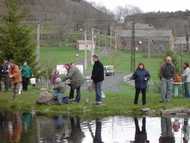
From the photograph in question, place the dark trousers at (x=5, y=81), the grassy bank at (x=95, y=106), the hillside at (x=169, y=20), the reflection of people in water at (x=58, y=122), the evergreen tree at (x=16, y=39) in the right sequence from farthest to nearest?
the hillside at (x=169, y=20)
the evergreen tree at (x=16, y=39)
the dark trousers at (x=5, y=81)
the grassy bank at (x=95, y=106)
the reflection of people in water at (x=58, y=122)

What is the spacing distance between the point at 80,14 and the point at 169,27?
31.6m

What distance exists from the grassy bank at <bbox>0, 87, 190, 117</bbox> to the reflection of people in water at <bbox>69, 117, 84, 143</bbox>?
1.67 meters

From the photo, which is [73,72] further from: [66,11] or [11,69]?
[66,11]

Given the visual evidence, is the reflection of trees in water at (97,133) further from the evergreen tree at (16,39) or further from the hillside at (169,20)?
the hillside at (169,20)

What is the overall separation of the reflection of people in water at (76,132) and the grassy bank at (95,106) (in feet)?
5.48

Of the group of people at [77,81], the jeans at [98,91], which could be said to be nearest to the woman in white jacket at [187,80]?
the group of people at [77,81]

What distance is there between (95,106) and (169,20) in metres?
109

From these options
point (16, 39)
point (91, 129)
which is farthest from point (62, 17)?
point (91, 129)

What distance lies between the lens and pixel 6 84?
105 feet

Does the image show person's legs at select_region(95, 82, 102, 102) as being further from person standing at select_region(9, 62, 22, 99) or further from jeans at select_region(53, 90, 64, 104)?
person standing at select_region(9, 62, 22, 99)

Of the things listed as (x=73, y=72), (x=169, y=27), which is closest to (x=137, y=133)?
(x=73, y=72)

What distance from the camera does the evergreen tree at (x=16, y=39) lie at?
38375mm

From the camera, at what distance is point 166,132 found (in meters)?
18.5

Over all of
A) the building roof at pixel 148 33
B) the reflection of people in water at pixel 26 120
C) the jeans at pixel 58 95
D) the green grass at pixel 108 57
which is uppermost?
the jeans at pixel 58 95
